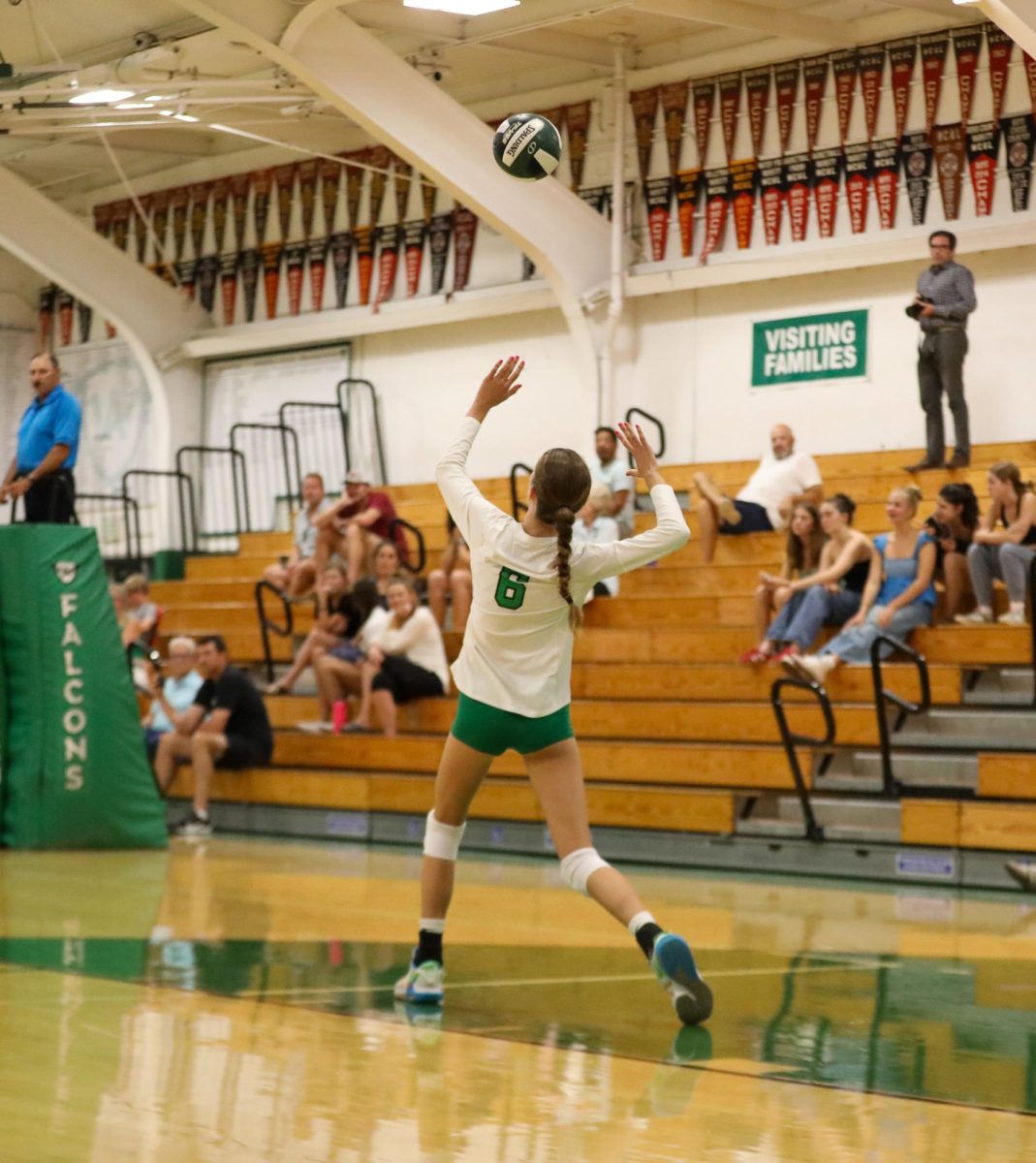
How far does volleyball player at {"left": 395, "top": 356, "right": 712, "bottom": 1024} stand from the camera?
5.11 meters

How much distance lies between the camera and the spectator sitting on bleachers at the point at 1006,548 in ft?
33.6

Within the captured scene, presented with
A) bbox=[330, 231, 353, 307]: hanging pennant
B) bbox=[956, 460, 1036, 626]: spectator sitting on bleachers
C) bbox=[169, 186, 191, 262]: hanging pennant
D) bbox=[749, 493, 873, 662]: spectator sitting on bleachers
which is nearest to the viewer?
bbox=[956, 460, 1036, 626]: spectator sitting on bleachers

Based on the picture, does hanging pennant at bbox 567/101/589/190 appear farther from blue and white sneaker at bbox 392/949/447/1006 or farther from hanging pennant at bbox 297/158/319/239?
blue and white sneaker at bbox 392/949/447/1006

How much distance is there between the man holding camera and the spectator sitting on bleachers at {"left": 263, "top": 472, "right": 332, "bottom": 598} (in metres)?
4.75

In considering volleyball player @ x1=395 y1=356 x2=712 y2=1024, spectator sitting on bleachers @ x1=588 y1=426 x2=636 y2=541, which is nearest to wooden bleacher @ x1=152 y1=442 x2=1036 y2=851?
spectator sitting on bleachers @ x1=588 y1=426 x2=636 y2=541

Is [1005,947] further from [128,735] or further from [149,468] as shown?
[149,468]

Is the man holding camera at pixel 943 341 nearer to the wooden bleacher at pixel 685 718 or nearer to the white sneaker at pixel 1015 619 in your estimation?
the wooden bleacher at pixel 685 718

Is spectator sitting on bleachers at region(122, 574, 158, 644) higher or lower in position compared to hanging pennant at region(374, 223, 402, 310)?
lower

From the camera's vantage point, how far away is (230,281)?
18.7 metres

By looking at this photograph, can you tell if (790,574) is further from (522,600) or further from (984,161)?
(522,600)

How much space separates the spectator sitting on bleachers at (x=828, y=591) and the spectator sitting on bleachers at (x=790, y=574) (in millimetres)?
15

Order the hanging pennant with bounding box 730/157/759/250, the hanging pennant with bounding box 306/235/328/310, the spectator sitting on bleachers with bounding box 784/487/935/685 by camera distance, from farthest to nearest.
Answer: the hanging pennant with bounding box 306/235/328/310, the hanging pennant with bounding box 730/157/759/250, the spectator sitting on bleachers with bounding box 784/487/935/685

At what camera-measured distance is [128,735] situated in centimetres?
1054

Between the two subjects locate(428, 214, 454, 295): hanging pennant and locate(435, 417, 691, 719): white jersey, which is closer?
locate(435, 417, 691, 719): white jersey
